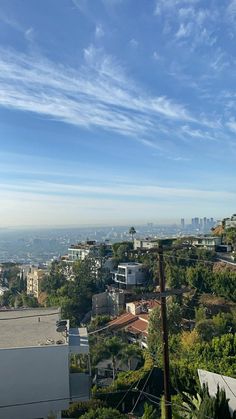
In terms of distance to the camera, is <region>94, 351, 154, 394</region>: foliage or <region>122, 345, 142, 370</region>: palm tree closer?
<region>94, 351, 154, 394</region>: foliage

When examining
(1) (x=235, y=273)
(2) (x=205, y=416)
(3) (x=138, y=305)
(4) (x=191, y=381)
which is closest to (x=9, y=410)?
(2) (x=205, y=416)

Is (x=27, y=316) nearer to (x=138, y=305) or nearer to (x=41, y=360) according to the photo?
(x=41, y=360)

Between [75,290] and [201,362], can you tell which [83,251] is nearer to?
[75,290]

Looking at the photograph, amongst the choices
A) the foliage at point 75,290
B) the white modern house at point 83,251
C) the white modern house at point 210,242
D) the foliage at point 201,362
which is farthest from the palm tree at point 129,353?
the white modern house at point 83,251

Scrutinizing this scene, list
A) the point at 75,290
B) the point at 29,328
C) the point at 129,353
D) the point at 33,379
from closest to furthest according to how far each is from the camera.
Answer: the point at 33,379 < the point at 29,328 < the point at 129,353 < the point at 75,290

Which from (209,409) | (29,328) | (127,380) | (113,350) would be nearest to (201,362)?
(127,380)

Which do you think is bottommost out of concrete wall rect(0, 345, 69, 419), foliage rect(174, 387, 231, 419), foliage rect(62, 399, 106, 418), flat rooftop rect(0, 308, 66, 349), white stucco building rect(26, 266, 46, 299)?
white stucco building rect(26, 266, 46, 299)

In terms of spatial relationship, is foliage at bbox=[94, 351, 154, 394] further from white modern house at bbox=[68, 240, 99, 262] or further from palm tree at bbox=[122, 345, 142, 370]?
white modern house at bbox=[68, 240, 99, 262]

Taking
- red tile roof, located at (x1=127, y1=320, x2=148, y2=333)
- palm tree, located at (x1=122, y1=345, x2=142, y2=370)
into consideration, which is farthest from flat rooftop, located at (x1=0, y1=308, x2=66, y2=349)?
red tile roof, located at (x1=127, y1=320, x2=148, y2=333)
